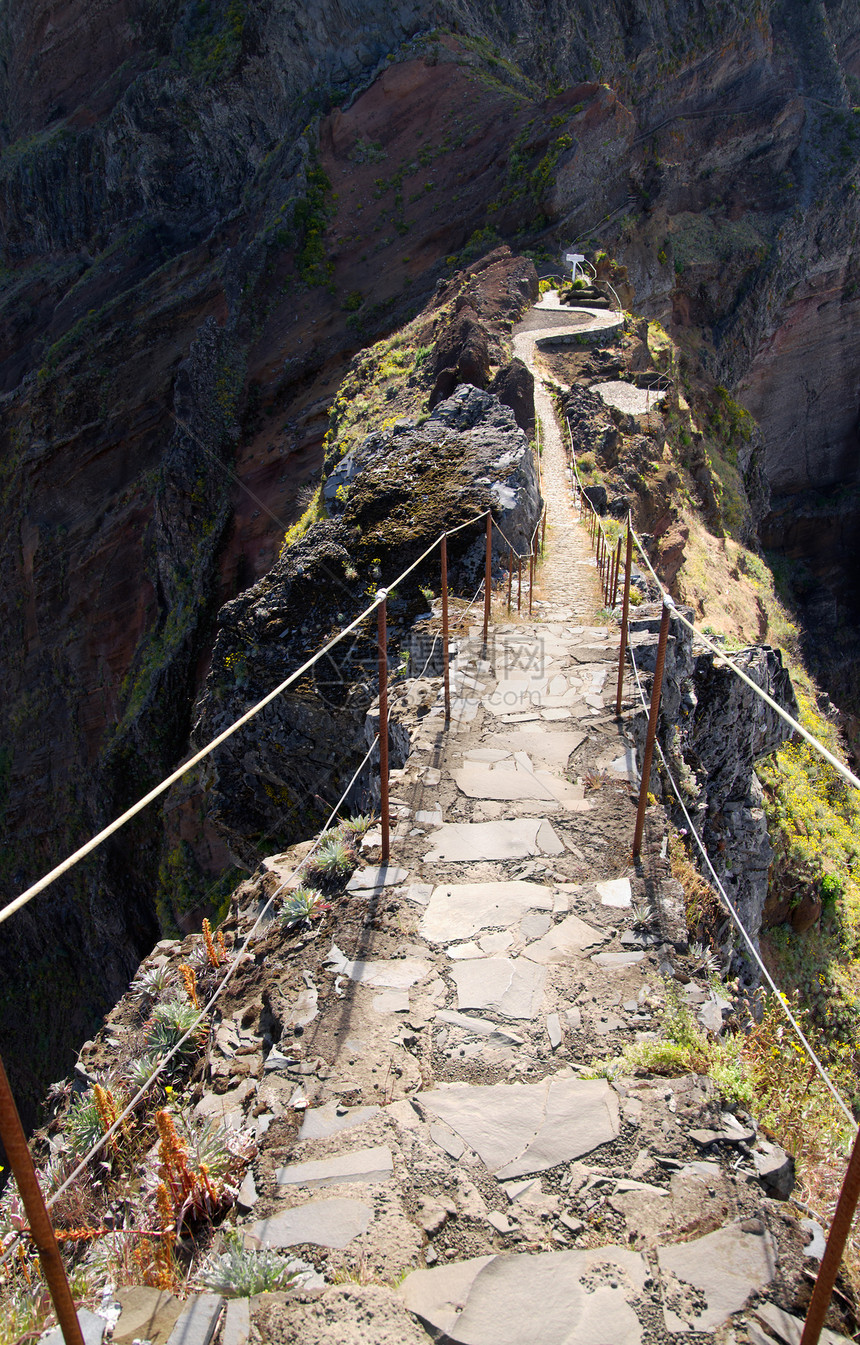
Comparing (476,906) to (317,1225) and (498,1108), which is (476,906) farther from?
(317,1225)

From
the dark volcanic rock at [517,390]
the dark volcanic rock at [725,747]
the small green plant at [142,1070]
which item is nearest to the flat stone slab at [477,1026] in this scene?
the small green plant at [142,1070]

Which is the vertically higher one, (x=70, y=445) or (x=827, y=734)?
(x=70, y=445)

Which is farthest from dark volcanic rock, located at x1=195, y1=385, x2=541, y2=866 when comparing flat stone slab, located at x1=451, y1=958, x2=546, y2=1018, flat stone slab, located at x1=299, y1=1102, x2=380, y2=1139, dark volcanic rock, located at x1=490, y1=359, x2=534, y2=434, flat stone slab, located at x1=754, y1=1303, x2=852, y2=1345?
flat stone slab, located at x1=754, y1=1303, x2=852, y2=1345

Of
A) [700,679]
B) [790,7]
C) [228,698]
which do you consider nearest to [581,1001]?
[700,679]

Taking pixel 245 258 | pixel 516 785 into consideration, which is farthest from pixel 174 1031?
pixel 245 258

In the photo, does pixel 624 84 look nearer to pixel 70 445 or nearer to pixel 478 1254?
pixel 70 445

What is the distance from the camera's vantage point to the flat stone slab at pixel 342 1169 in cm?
255

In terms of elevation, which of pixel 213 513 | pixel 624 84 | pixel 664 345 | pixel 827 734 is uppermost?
pixel 624 84

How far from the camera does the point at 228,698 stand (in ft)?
24.8

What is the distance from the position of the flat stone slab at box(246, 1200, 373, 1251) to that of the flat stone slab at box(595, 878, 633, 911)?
1816 mm

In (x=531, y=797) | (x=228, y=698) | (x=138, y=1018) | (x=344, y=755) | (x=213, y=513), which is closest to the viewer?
(x=138, y=1018)

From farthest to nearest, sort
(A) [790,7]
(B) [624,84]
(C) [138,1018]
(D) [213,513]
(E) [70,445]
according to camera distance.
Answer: (A) [790,7] < (B) [624,84] < (E) [70,445] < (D) [213,513] < (C) [138,1018]

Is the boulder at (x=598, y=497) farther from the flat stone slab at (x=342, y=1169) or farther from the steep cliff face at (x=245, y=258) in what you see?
the flat stone slab at (x=342, y=1169)

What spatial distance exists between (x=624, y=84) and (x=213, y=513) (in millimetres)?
29458
